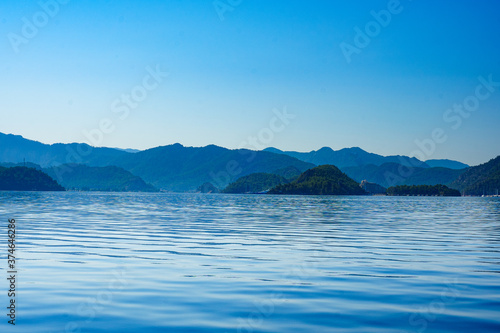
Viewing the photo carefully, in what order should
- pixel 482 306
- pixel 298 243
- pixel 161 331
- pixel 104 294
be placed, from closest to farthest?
pixel 161 331, pixel 482 306, pixel 104 294, pixel 298 243

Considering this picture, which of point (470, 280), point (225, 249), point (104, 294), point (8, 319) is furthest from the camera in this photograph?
point (225, 249)

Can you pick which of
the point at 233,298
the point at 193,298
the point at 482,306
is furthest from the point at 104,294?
the point at 482,306

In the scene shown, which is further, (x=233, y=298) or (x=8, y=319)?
(x=233, y=298)

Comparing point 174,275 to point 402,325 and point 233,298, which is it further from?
point 402,325

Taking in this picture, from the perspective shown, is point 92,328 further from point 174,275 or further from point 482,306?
point 482,306

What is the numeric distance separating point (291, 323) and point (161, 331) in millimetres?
2950

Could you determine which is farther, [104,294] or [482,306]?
[104,294]

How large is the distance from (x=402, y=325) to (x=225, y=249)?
647 inches

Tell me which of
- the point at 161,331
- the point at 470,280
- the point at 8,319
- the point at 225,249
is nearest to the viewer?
the point at 161,331

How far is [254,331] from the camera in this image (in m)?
12.2

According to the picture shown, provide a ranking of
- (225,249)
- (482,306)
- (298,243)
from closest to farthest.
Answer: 1. (482,306)
2. (225,249)
3. (298,243)

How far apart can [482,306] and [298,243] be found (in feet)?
57.0

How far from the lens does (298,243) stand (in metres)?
31.9

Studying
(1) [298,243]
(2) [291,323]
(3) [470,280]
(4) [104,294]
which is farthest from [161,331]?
(1) [298,243]
